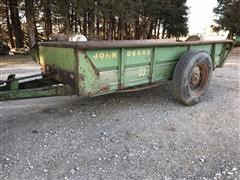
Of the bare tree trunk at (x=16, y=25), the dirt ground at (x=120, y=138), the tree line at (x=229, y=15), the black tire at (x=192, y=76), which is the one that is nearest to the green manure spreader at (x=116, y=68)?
the black tire at (x=192, y=76)

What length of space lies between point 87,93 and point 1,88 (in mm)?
1126

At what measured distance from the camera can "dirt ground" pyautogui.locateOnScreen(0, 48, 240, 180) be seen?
2736 mm

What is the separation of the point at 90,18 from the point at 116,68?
1405 cm

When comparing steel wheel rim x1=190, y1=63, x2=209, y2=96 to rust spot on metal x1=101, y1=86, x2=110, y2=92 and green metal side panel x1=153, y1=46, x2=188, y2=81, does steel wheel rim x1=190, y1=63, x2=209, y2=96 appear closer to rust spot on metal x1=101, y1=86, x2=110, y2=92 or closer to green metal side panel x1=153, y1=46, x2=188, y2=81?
green metal side panel x1=153, y1=46, x2=188, y2=81

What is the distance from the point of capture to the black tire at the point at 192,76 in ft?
14.2

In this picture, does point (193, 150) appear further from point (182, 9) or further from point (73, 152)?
point (182, 9)

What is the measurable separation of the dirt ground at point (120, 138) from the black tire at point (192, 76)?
0.19 meters

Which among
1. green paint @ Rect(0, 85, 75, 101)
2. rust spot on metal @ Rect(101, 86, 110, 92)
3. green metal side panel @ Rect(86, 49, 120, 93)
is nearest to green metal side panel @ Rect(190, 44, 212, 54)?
green metal side panel @ Rect(86, 49, 120, 93)

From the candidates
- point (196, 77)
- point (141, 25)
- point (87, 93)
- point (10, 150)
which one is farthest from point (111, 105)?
point (141, 25)

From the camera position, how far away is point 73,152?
3.08 m

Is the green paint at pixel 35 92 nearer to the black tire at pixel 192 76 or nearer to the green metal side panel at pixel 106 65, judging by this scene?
the green metal side panel at pixel 106 65

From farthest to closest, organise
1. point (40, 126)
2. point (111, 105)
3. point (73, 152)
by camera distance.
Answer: point (111, 105), point (40, 126), point (73, 152)

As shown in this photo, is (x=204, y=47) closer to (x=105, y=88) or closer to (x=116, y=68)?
(x=116, y=68)

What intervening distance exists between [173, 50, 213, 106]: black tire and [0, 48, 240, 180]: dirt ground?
192 mm
